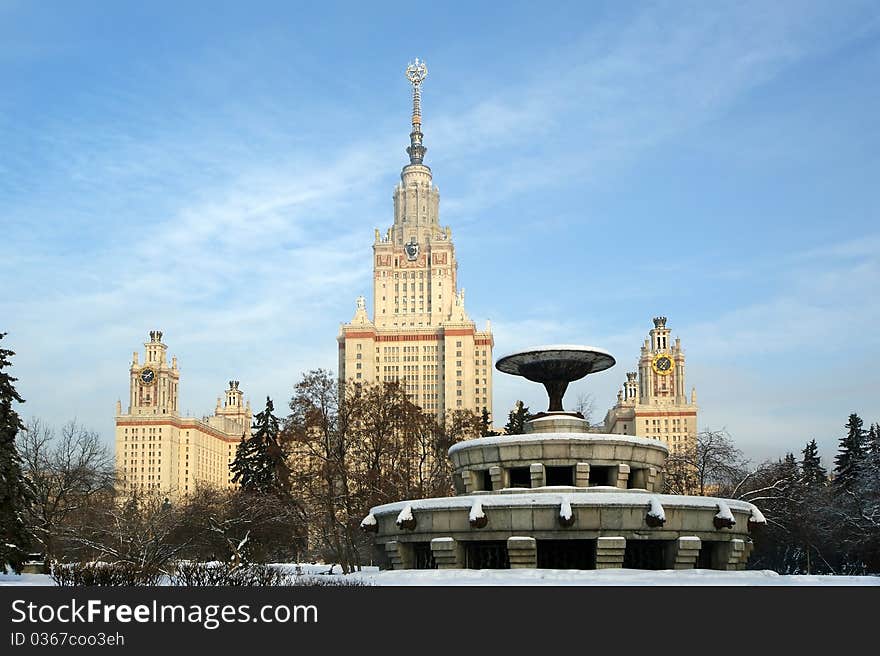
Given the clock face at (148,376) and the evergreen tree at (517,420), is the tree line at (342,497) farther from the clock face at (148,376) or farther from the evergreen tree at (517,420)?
the clock face at (148,376)

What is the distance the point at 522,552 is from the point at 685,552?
375 centimetres

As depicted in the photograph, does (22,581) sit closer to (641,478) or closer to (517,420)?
(641,478)

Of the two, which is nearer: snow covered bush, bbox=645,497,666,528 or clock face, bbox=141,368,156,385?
snow covered bush, bbox=645,497,666,528

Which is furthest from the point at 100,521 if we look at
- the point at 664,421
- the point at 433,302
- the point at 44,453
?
the point at 664,421

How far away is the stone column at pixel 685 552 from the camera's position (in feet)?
73.3

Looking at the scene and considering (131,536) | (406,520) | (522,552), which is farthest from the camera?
(131,536)

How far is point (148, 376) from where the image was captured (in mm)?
152250

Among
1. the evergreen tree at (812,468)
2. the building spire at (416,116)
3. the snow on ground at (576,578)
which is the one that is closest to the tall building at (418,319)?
the building spire at (416,116)

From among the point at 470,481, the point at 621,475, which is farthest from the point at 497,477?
the point at 621,475

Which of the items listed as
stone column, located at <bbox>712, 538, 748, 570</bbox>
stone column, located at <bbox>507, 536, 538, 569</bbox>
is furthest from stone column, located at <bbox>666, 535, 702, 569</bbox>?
stone column, located at <bbox>507, 536, 538, 569</bbox>

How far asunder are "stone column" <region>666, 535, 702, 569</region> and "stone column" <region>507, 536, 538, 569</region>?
3229mm

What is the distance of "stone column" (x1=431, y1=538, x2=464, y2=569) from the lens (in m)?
22.9

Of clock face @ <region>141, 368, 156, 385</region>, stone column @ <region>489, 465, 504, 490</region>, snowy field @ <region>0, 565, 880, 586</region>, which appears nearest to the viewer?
snowy field @ <region>0, 565, 880, 586</region>

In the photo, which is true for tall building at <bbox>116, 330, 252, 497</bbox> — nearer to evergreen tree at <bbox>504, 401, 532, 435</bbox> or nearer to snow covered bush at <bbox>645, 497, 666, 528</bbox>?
evergreen tree at <bbox>504, 401, 532, 435</bbox>
